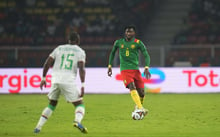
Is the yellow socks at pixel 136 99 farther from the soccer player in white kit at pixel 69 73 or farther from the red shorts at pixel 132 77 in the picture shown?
the soccer player in white kit at pixel 69 73

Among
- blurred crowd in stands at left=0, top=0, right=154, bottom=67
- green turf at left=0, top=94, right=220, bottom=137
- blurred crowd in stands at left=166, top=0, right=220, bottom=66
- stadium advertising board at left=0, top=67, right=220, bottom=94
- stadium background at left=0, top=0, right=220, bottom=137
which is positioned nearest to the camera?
green turf at left=0, top=94, right=220, bottom=137

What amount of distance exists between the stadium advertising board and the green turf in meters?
4.80

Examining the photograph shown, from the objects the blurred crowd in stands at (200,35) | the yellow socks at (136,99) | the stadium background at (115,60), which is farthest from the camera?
the blurred crowd in stands at (200,35)

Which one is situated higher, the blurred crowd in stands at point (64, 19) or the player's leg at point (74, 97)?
the blurred crowd in stands at point (64, 19)

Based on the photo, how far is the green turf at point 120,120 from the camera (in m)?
10.4

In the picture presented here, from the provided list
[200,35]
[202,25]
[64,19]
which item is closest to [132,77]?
[200,35]

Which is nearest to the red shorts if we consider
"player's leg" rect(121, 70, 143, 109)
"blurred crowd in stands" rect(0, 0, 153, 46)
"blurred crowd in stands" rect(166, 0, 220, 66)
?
"player's leg" rect(121, 70, 143, 109)

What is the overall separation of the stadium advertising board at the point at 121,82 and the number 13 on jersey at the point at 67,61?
509 inches

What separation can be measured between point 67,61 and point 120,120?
339cm

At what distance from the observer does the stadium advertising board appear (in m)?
23.0

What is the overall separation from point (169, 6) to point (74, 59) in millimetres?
24243

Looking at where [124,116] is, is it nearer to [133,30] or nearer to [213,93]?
[133,30]

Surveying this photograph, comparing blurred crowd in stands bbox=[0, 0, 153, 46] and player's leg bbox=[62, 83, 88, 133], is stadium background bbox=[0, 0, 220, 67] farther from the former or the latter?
player's leg bbox=[62, 83, 88, 133]

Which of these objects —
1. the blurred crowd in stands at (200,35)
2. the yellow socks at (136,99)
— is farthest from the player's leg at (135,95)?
the blurred crowd in stands at (200,35)
